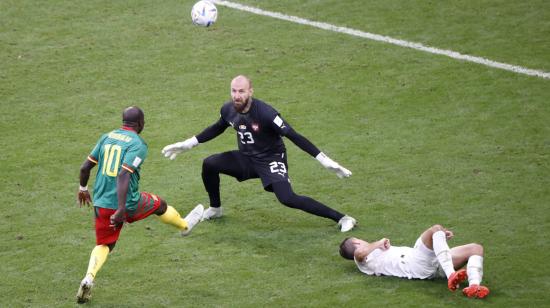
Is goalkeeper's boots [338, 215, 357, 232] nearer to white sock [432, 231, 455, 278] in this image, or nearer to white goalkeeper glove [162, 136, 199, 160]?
white sock [432, 231, 455, 278]

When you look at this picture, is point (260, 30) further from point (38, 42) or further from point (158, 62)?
point (38, 42)

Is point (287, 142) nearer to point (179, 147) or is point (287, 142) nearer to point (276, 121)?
point (179, 147)

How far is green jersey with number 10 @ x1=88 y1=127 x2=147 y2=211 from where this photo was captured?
31.7 feet

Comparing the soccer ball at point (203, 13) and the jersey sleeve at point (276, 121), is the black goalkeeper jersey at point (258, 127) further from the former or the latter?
the soccer ball at point (203, 13)

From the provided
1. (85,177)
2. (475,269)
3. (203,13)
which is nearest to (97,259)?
(85,177)

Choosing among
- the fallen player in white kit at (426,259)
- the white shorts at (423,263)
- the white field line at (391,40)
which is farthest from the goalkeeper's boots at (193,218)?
the white field line at (391,40)

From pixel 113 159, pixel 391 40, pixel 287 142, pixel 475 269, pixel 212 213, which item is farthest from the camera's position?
pixel 391 40

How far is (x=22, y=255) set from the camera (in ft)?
35.2

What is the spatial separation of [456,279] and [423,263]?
530mm

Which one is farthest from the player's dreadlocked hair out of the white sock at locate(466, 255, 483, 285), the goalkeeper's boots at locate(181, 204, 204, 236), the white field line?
the white field line

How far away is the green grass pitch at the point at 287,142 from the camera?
10109 millimetres

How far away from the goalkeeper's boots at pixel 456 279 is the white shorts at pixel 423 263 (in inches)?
15.9

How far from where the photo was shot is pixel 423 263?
9.80 meters

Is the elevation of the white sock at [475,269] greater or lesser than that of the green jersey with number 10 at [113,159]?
lesser
